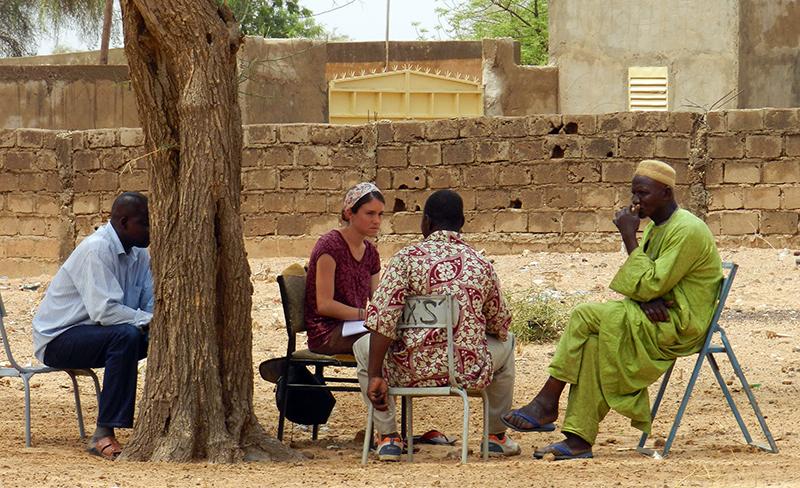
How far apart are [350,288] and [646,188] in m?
1.63

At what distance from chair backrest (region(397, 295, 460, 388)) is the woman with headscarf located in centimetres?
63

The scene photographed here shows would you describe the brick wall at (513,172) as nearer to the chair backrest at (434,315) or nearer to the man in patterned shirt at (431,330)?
the man in patterned shirt at (431,330)

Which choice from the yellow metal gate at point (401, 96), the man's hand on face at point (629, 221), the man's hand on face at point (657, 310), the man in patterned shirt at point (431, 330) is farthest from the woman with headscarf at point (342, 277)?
the yellow metal gate at point (401, 96)

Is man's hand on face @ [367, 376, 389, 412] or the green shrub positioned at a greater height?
man's hand on face @ [367, 376, 389, 412]

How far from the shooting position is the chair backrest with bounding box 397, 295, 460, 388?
5.89 metres

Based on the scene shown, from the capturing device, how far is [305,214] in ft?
46.8

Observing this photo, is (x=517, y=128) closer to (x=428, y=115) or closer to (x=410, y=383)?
(x=428, y=115)

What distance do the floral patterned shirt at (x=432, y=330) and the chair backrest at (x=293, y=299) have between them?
2.54 ft

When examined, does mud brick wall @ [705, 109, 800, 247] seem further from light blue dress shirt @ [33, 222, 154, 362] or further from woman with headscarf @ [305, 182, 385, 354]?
light blue dress shirt @ [33, 222, 154, 362]

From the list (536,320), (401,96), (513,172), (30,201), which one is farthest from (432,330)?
(401,96)

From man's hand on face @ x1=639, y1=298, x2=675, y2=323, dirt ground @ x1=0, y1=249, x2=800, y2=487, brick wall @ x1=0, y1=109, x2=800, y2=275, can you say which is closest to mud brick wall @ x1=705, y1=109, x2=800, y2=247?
brick wall @ x1=0, y1=109, x2=800, y2=275

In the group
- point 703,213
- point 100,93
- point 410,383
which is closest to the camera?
point 410,383

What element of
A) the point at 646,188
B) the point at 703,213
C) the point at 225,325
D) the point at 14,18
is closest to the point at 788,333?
the point at 703,213

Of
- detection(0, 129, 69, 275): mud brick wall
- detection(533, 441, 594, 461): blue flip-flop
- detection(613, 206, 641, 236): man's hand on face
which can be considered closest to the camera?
detection(533, 441, 594, 461): blue flip-flop
